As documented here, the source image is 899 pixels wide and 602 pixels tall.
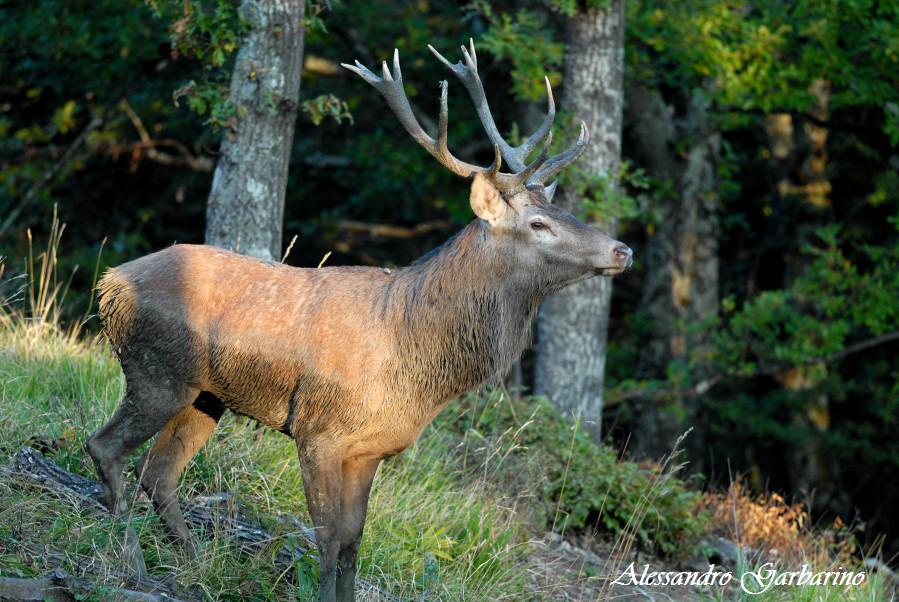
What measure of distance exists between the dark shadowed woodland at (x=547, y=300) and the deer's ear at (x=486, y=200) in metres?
0.85

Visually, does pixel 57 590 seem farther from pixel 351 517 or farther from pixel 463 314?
pixel 463 314

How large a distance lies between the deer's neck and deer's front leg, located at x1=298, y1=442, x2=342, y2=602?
0.59m

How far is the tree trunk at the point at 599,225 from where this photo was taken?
32.1 ft

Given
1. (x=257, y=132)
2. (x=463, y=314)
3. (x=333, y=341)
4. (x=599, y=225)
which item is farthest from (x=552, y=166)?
(x=599, y=225)

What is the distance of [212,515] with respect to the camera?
6.11m

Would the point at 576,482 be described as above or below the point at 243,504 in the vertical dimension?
below

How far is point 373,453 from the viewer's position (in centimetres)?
557

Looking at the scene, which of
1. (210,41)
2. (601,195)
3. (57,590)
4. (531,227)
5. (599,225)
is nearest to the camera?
(57,590)

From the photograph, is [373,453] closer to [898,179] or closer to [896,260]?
[896,260]

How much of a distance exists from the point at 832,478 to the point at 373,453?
478 inches

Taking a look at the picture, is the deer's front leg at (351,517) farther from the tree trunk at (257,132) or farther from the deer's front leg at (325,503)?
the tree trunk at (257,132)

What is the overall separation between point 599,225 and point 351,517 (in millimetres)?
4849

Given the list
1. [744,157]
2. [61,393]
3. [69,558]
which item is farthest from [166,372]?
[744,157]

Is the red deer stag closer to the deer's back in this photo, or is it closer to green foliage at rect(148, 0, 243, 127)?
the deer's back
